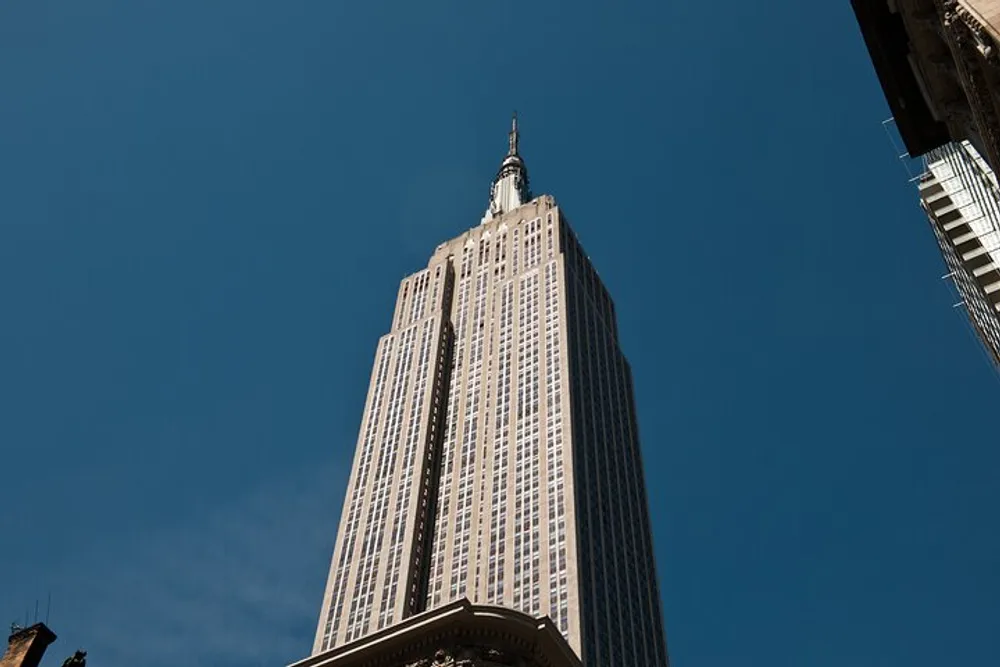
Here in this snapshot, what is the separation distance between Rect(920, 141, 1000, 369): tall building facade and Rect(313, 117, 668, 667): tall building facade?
4292 cm

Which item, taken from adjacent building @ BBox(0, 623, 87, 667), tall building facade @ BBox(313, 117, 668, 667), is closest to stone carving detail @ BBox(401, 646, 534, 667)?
adjacent building @ BBox(0, 623, 87, 667)

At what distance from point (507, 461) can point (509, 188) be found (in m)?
74.1

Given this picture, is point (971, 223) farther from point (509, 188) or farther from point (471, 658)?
point (509, 188)

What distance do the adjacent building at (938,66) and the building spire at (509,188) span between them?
131048 millimetres

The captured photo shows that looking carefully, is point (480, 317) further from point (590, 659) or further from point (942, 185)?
point (942, 185)

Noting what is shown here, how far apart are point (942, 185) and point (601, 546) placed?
54783mm

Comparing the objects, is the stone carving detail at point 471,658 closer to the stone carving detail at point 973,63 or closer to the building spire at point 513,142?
the stone carving detail at point 973,63

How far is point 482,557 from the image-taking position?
99.4 meters

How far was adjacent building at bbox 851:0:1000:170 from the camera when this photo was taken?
1852 cm

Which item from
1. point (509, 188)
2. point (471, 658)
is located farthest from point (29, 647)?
point (509, 188)

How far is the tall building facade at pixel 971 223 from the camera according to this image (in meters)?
49.7

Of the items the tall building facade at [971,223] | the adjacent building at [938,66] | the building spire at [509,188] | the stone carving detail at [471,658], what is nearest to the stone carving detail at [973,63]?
the adjacent building at [938,66]

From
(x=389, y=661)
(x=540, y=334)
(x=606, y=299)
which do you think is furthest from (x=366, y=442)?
(x=389, y=661)

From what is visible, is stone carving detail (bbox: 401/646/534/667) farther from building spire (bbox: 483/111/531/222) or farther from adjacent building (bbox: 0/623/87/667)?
building spire (bbox: 483/111/531/222)
